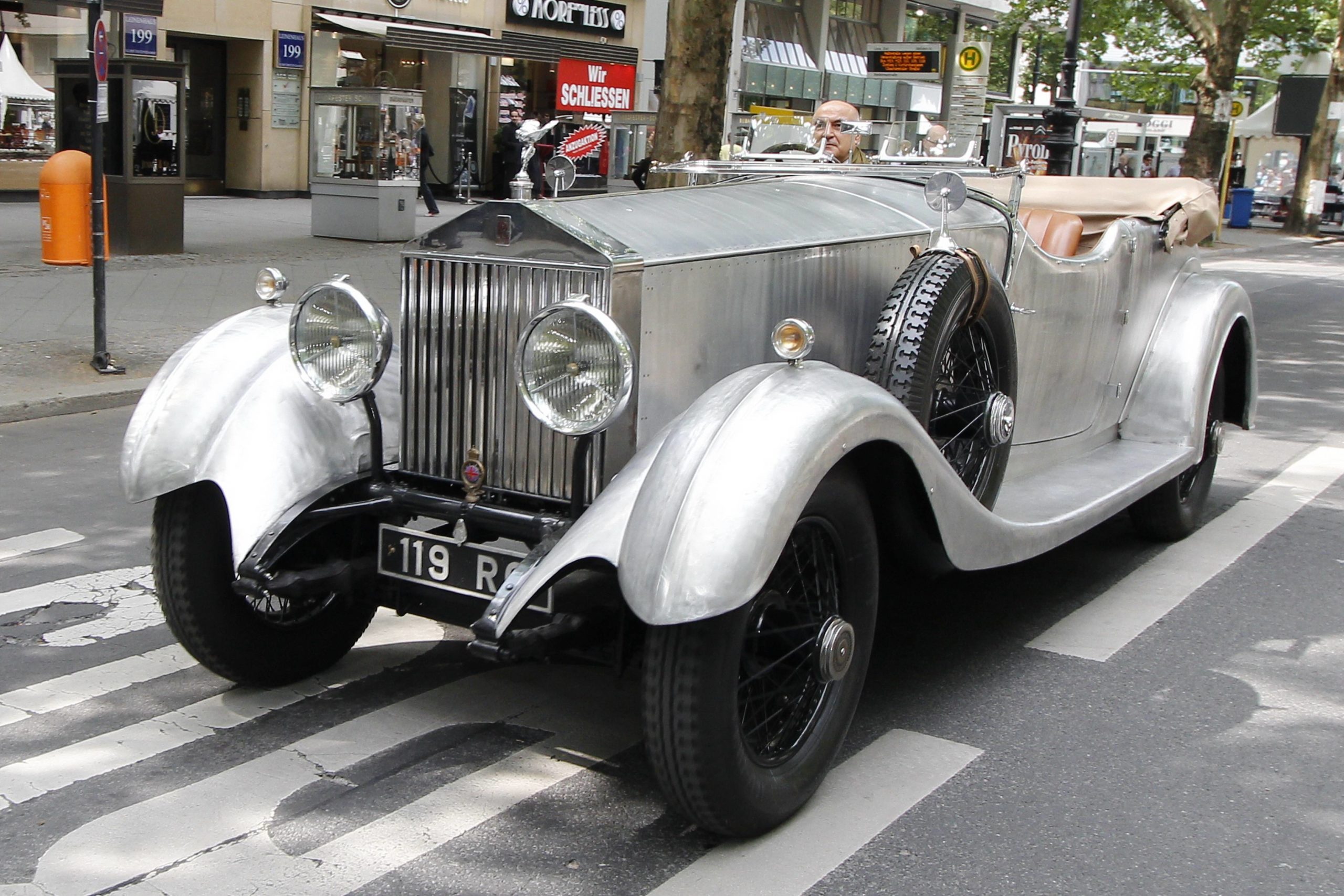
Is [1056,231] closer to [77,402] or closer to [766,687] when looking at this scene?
[766,687]

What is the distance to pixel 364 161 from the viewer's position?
54.2ft

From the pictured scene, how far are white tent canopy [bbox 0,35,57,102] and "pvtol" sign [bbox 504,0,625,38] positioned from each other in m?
9.72

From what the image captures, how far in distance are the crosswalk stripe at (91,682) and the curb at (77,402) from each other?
3.76 meters

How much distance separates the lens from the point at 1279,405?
32.1 ft

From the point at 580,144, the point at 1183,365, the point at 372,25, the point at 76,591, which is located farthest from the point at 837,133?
the point at 372,25

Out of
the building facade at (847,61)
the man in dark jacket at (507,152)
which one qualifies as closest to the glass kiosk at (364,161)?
the man in dark jacket at (507,152)

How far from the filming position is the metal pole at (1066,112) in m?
18.1

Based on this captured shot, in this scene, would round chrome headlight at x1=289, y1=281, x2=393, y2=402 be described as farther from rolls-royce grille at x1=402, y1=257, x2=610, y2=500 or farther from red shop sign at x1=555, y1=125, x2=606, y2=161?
red shop sign at x1=555, y1=125, x2=606, y2=161

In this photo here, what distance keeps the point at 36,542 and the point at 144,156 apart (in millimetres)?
Result: 9505

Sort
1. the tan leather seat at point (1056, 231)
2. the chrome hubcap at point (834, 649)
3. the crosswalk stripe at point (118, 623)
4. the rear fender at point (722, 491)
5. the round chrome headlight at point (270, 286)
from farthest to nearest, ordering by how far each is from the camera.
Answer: the tan leather seat at point (1056, 231), the crosswalk stripe at point (118, 623), the round chrome headlight at point (270, 286), the chrome hubcap at point (834, 649), the rear fender at point (722, 491)

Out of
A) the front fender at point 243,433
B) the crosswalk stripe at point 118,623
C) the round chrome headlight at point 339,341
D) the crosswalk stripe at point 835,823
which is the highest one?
the round chrome headlight at point 339,341

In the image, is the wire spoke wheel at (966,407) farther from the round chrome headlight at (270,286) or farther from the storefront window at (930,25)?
the storefront window at (930,25)

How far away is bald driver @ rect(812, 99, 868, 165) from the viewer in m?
5.79

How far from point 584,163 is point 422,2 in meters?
4.66
